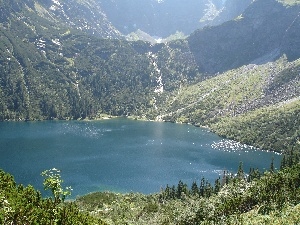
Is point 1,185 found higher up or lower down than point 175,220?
higher up

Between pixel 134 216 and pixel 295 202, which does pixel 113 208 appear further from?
pixel 295 202

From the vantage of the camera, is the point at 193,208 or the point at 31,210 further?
the point at 193,208

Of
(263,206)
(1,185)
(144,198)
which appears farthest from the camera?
(144,198)

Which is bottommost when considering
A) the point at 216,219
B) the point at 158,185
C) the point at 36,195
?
the point at 158,185

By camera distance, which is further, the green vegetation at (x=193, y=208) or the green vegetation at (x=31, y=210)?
the green vegetation at (x=193, y=208)

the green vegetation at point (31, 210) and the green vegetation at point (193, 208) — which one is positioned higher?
the green vegetation at point (31, 210)

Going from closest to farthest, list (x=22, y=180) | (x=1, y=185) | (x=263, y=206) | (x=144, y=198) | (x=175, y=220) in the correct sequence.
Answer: (x=1, y=185), (x=263, y=206), (x=175, y=220), (x=144, y=198), (x=22, y=180)

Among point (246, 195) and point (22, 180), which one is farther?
point (22, 180)

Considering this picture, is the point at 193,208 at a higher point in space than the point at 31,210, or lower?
lower

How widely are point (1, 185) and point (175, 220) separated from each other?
50.3 metres

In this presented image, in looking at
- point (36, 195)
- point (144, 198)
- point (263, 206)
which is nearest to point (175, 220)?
point (263, 206)

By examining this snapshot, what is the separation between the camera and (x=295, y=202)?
92375mm

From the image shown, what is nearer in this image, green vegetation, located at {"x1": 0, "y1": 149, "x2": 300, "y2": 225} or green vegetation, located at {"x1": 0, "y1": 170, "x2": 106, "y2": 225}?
green vegetation, located at {"x1": 0, "y1": 170, "x2": 106, "y2": 225}

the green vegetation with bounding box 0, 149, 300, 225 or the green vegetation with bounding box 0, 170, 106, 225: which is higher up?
the green vegetation with bounding box 0, 170, 106, 225
